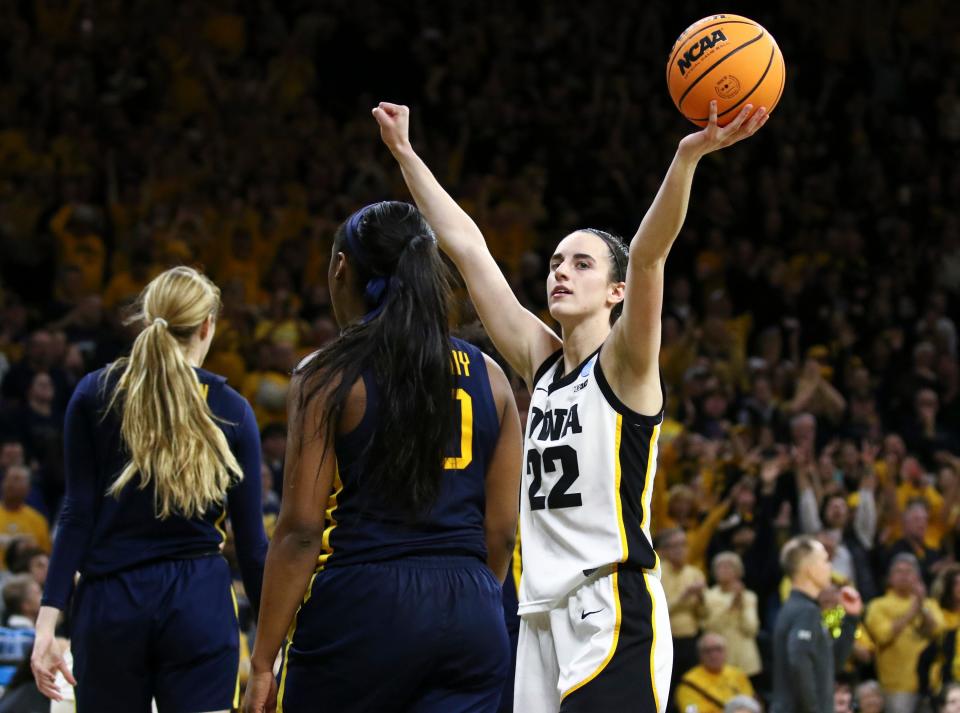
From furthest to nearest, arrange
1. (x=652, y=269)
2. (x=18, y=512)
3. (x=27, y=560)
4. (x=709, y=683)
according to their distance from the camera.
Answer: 1. (x=709, y=683)
2. (x=18, y=512)
3. (x=27, y=560)
4. (x=652, y=269)

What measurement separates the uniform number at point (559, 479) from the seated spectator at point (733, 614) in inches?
242

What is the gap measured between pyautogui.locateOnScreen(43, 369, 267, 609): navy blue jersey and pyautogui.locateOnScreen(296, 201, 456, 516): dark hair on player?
1.20m

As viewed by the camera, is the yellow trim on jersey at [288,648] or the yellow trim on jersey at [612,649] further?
the yellow trim on jersey at [612,649]

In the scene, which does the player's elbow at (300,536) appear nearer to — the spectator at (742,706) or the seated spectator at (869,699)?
the spectator at (742,706)

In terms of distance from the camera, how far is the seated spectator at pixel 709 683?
30.3 ft

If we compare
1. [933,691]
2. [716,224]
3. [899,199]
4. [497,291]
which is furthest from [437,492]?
[899,199]

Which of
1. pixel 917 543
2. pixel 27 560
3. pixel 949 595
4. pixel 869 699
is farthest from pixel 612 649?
pixel 917 543

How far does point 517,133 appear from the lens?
53.0 ft

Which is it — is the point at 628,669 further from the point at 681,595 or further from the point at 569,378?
the point at 681,595

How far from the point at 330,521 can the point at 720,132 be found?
1.29 metres

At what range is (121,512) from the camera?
4.40 m

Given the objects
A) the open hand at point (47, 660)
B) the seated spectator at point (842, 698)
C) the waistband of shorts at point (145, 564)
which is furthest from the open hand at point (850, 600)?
the open hand at point (47, 660)

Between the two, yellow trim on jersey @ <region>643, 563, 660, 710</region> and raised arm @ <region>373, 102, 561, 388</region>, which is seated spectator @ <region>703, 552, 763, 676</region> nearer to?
raised arm @ <region>373, 102, 561, 388</region>

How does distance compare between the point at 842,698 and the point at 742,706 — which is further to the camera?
the point at 842,698
